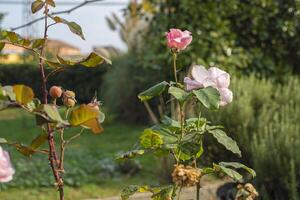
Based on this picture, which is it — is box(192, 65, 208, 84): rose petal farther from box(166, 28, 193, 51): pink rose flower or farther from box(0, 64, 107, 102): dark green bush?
box(0, 64, 107, 102): dark green bush

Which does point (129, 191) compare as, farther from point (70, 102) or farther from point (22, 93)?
point (22, 93)

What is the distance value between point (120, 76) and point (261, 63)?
138 inches

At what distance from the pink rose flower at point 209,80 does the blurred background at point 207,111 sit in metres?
0.18

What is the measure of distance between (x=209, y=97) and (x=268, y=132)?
2.35 metres

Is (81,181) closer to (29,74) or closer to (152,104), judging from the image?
(152,104)

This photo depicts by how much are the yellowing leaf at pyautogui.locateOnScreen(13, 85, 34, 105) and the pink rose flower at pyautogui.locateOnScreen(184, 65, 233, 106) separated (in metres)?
→ 0.42

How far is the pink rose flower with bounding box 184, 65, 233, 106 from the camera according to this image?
1321mm

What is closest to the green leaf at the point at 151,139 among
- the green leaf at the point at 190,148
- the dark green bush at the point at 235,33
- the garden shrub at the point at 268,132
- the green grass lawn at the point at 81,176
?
the green leaf at the point at 190,148

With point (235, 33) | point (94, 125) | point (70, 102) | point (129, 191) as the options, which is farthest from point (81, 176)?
point (94, 125)

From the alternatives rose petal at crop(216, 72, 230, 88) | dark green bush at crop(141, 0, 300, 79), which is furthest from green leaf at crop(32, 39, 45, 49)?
dark green bush at crop(141, 0, 300, 79)

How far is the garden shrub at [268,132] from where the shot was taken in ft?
10.1

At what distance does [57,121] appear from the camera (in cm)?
104

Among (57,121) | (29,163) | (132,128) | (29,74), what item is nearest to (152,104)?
(132,128)

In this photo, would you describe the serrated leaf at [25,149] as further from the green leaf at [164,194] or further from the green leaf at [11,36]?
the green leaf at [164,194]
